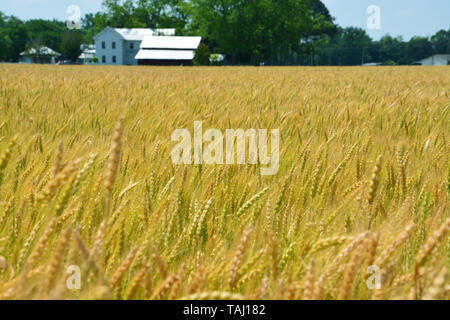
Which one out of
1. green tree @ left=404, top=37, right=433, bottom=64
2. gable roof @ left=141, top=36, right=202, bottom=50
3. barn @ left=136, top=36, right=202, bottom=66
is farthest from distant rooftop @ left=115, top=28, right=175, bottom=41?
green tree @ left=404, top=37, right=433, bottom=64

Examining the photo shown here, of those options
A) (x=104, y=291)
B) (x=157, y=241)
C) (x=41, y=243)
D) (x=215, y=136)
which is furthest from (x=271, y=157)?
(x=104, y=291)

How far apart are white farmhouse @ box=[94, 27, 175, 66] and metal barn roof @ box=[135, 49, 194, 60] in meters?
11.6

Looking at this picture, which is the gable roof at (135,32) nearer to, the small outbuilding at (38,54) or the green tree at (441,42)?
the small outbuilding at (38,54)

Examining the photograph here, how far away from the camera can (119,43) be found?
67.9 meters

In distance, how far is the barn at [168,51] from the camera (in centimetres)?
5553

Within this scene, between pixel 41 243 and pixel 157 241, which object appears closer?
pixel 41 243

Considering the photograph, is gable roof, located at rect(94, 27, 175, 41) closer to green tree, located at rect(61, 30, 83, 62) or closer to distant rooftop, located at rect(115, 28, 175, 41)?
distant rooftop, located at rect(115, 28, 175, 41)

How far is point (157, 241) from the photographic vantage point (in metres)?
1.00

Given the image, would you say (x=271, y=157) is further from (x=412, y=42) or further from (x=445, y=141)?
(x=412, y=42)

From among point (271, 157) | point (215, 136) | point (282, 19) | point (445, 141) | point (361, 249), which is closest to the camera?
point (361, 249)

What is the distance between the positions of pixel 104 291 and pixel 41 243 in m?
0.24

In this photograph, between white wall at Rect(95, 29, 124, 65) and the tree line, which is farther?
white wall at Rect(95, 29, 124, 65)

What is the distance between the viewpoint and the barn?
182 feet

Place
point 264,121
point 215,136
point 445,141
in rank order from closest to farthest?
1. point 445,141
2. point 215,136
3. point 264,121
